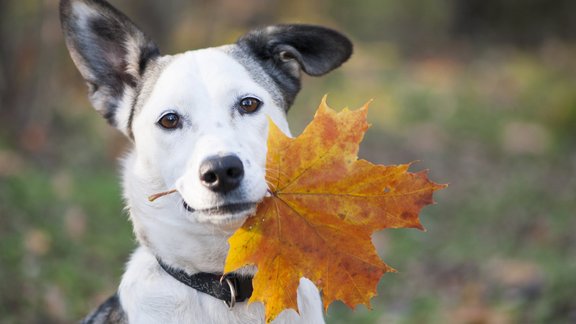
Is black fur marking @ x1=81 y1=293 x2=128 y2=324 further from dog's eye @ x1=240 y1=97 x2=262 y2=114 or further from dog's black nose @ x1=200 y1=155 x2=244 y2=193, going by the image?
dog's eye @ x1=240 y1=97 x2=262 y2=114

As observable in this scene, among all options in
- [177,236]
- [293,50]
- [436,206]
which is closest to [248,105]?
[293,50]

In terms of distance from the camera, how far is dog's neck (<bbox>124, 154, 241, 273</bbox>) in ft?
11.1

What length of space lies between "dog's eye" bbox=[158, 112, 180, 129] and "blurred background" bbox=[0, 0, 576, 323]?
2645 mm

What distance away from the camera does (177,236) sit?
3422mm

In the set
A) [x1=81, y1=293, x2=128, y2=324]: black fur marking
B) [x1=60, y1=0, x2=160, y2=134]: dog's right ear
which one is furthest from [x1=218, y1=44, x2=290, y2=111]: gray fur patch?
[x1=81, y1=293, x2=128, y2=324]: black fur marking

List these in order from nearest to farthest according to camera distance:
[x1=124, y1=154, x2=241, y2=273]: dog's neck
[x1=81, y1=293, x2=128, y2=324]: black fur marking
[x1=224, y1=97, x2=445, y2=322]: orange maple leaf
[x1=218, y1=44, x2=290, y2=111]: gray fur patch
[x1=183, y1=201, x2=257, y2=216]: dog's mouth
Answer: [x1=224, y1=97, x2=445, y2=322]: orange maple leaf → [x1=183, y1=201, x2=257, y2=216]: dog's mouth → [x1=124, y1=154, x2=241, y2=273]: dog's neck → [x1=81, y1=293, x2=128, y2=324]: black fur marking → [x1=218, y1=44, x2=290, y2=111]: gray fur patch

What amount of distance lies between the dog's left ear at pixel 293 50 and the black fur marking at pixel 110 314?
4.51 feet

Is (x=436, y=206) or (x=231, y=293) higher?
(x=436, y=206)

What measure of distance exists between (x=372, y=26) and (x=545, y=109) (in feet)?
29.9

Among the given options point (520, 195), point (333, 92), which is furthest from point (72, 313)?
point (333, 92)

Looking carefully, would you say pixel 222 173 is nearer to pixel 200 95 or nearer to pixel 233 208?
pixel 233 208

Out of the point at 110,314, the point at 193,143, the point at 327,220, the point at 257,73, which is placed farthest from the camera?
the point at 257,73

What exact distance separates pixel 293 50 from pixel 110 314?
1646mm

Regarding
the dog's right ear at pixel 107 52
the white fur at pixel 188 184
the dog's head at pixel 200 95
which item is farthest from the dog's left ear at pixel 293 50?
the dog's right ear at pixel 107 52
